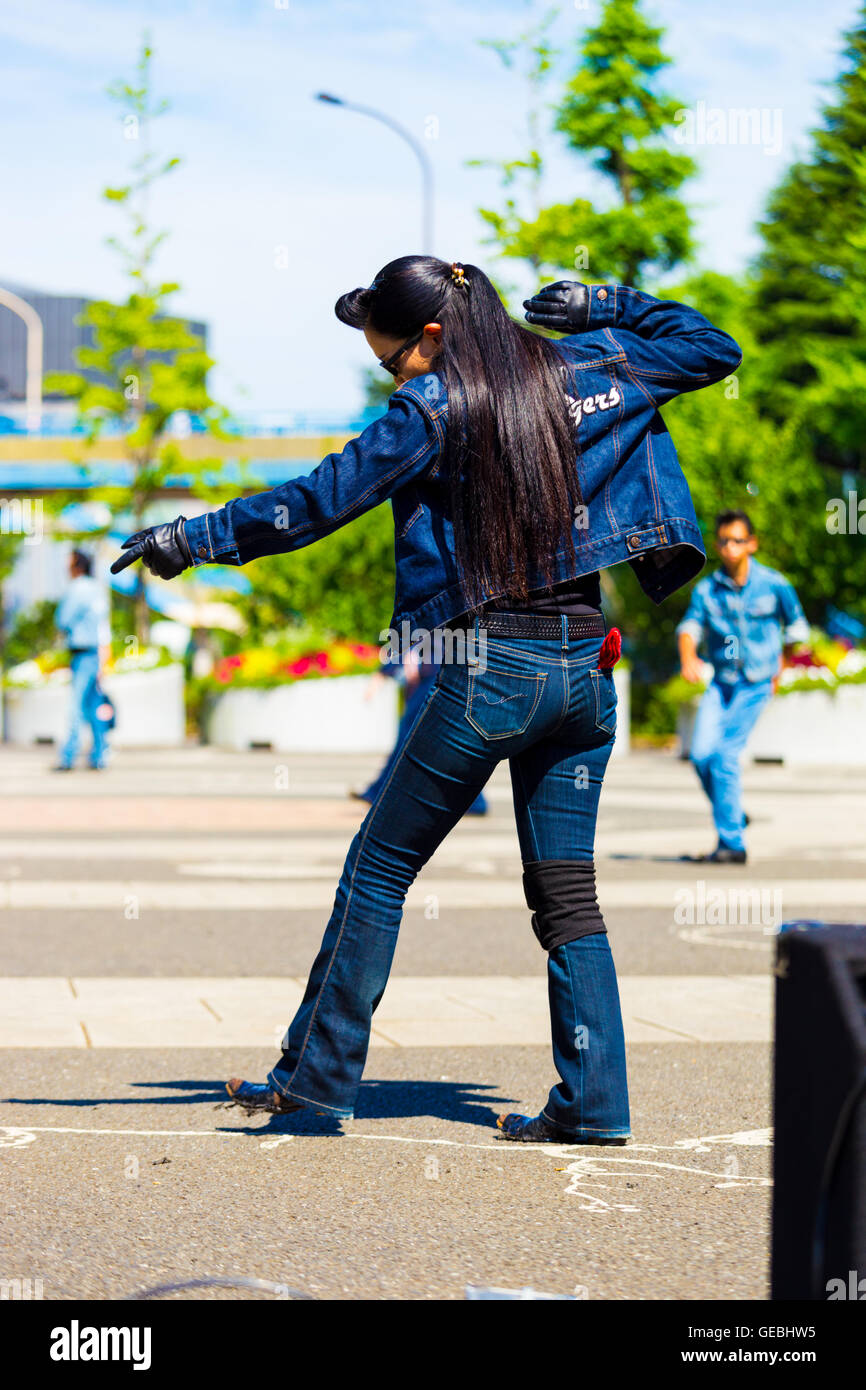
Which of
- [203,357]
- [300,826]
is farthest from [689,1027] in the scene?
[203,357]

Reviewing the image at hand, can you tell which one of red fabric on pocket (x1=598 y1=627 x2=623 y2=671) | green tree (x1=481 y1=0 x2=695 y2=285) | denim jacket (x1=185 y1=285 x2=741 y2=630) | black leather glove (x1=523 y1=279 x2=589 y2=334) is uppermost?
green tree (x1=481 y1=0 x2=695 y2=285)

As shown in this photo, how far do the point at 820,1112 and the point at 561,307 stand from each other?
2.22 metres

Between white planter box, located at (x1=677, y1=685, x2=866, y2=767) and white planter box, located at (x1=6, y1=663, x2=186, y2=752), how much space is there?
7.98 meters

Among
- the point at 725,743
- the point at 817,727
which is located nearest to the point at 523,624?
the point at 725,743

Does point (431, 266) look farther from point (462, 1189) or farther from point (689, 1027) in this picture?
point (689, 1027)

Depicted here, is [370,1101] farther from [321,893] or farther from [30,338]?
[30,338]

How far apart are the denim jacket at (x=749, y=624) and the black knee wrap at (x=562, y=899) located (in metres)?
6.10

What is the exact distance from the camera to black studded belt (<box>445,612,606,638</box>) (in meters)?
3.78

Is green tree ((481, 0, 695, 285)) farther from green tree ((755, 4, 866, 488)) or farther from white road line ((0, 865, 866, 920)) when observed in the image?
white road line ((0, 865, 866, 920))

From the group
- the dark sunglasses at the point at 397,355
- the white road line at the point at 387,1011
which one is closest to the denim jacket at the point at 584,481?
the dark sunglasses at the point at 397,355

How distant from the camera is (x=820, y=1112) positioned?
212cm

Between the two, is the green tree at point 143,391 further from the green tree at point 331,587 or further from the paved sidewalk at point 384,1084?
the paved sidewalk at point 384,1084

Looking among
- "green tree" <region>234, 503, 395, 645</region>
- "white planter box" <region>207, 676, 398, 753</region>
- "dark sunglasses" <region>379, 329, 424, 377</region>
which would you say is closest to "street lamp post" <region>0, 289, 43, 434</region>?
"green tree" <region>234, 503, 395, 645</region>

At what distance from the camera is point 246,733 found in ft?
76.3
